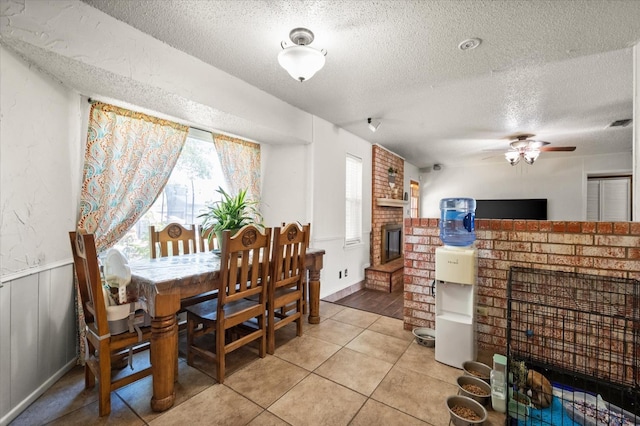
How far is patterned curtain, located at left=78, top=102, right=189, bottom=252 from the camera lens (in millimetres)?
2240

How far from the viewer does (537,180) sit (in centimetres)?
611

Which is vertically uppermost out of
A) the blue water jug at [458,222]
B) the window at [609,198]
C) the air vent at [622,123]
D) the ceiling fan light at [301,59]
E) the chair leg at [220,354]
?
the air vent at [622,123]

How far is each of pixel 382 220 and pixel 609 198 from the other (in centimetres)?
485

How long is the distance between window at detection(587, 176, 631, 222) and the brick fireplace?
159 inches

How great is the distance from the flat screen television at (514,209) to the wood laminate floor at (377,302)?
12.5 ft

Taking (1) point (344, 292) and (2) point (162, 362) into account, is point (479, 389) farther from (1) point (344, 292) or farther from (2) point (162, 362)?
(1) point (344, 292)

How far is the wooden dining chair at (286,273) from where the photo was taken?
2.29m

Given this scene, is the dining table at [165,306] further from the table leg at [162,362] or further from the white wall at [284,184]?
the white wall at [284,184]

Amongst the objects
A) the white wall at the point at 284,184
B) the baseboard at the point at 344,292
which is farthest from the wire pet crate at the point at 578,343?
the white wall at the point at 284,184

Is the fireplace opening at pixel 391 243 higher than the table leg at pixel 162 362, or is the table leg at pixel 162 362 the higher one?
the fireplace opening at pixel 391 243

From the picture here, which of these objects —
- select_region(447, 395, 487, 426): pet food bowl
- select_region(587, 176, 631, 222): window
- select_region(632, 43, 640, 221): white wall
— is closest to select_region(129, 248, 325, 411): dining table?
select_region(447, 395, 487, 426): pet food bowl

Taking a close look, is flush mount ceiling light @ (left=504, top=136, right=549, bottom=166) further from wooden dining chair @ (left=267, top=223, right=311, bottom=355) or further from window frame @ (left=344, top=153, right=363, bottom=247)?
wooden dining chair @ (left=267, top=223, right=311, bottom=355)

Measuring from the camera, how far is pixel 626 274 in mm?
1861

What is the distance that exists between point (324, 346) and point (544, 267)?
191cm
